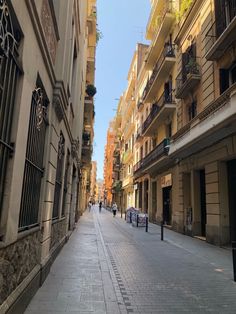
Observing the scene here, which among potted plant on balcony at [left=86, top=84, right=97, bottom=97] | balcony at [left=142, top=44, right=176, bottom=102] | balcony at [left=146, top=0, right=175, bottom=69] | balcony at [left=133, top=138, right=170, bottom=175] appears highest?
balcony at [left=146, top=0, right=175, bottom=69]

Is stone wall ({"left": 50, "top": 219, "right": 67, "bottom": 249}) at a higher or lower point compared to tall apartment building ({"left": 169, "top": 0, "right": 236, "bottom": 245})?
lower

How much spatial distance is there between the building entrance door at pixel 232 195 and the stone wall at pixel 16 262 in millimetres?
9055

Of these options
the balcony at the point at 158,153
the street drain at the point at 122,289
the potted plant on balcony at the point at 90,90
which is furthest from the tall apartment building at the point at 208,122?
the potted plant on balcony at the point at 90,90

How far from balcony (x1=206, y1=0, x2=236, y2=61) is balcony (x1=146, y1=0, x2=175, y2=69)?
854cm

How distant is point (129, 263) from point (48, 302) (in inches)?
161

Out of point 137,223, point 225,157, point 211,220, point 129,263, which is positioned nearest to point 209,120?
point 225,157

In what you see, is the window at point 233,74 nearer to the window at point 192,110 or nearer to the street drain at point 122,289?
the window at point 192,110

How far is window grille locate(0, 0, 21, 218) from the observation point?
3.61 metres

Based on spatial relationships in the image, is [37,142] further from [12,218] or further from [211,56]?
[211,56]

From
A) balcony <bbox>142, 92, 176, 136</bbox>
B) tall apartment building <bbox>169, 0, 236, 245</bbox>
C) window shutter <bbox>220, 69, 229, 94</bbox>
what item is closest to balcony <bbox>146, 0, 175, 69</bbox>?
tall apartment building <bbox>169, 0, 236, 245</bbox>

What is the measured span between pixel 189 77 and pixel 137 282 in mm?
11795

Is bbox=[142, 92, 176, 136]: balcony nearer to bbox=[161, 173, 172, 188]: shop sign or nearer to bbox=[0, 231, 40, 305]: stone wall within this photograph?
bbox=[161, 173, 172, 188]: shop sign

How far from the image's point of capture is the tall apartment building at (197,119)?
41.8ft

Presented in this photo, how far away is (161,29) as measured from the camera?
76.5 ft
